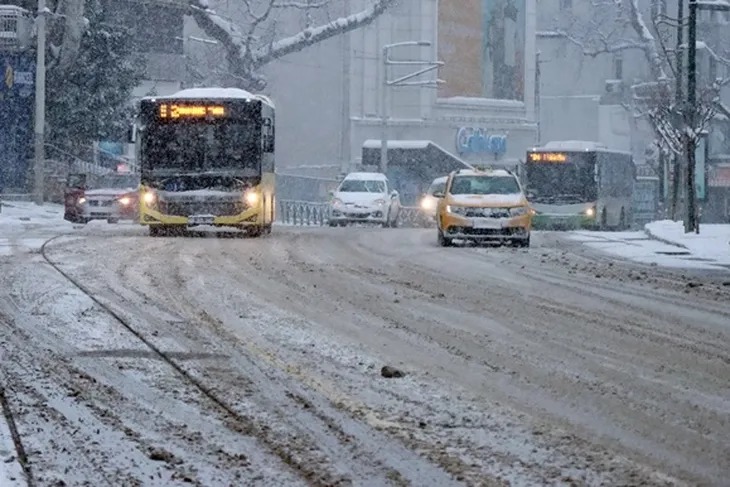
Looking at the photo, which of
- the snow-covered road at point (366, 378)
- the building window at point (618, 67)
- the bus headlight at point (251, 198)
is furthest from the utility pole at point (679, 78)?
the building window at point (618, 67)

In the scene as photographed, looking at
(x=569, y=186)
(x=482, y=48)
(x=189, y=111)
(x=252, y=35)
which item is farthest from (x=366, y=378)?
(x=482, y=48)

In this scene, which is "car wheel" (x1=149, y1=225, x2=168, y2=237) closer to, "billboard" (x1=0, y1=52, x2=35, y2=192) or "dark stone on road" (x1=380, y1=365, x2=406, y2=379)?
"dark stone on road" (x1=380, y1=365, x2=406, y2=379)

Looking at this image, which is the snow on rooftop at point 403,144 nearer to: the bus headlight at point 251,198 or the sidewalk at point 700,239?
the sidewalk at point 700,239

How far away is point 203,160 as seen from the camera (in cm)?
3075

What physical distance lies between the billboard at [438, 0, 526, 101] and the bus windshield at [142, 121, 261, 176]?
52072 millimetres

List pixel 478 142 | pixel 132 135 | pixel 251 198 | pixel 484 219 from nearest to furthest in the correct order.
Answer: pixel 484 219 < pixel 251 198 < pixel 132 135 < pixel 478 142

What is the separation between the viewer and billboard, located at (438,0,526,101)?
83000 mm

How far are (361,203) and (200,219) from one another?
13.0 meters

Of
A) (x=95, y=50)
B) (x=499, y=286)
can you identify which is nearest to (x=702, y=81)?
(x=95, y=50)

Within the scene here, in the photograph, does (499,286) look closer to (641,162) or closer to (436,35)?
(436,35)

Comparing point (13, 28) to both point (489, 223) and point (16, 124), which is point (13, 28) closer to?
point (16, 124)

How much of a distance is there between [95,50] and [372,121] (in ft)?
84.0

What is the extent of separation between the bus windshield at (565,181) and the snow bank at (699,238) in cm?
1041

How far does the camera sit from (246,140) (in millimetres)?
30922
